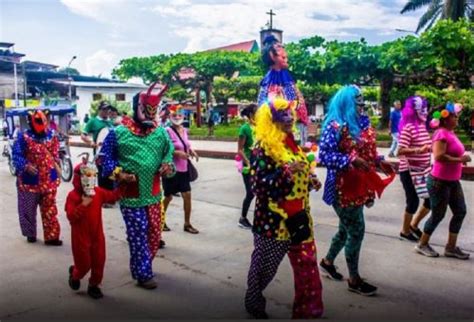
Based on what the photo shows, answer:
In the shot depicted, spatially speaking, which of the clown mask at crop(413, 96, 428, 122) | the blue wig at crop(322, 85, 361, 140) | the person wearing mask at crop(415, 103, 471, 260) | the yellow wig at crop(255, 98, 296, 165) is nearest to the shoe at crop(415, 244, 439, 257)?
the person wearing mask at crop(415, 103, 471, 260)

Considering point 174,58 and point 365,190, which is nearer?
point 365,190

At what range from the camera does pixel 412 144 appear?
5.04 m

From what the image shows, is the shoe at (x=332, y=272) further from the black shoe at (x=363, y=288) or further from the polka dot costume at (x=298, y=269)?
the polka dot costume at (x=298, y=269)

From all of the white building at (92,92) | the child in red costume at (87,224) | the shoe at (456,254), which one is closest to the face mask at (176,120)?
the child in red costume at (87,224)

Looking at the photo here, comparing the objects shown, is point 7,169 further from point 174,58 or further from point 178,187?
point 174,58

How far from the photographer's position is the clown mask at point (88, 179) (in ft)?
12.8

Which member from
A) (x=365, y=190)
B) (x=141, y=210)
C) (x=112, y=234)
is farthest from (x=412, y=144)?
(x=112, y=234)

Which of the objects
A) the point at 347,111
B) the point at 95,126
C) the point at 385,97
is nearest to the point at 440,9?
the point at 385,97

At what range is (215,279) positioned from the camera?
14.2 ft

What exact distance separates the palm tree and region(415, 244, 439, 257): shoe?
20.5 meters

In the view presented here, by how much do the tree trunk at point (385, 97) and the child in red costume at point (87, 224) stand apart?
56.9 feet

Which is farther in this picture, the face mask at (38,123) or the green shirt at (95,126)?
the green shirt at (95,126)

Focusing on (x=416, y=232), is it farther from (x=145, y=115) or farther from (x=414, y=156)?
(x=145, y=115)

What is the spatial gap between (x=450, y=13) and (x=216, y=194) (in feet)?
60.8
